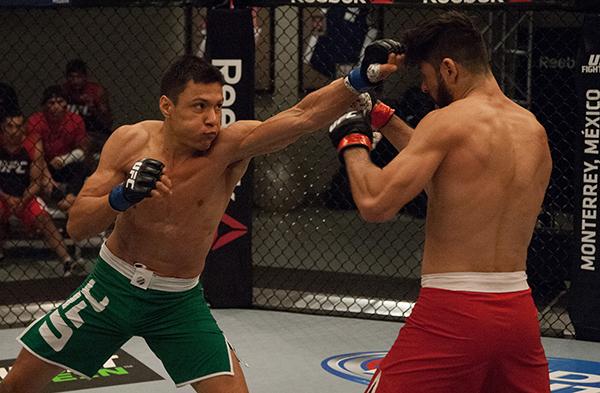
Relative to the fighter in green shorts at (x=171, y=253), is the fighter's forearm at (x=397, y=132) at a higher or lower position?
higher

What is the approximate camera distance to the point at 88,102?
7.16 meters

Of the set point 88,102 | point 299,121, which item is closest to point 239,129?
point 299,121

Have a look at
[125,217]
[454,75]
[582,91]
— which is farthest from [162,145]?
[582,91]

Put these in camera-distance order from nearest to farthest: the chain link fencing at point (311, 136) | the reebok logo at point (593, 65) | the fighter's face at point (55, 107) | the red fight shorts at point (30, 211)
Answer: the reebok logo at point (593, 65)
the chain link fencing at point (311, 136)
the red fight shorts at point (30, 211)
the fighter's face at point (55, 107)

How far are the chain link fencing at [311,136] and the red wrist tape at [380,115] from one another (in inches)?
84.9

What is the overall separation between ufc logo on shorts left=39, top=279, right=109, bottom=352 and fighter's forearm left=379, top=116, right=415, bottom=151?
97cm

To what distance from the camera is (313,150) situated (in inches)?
346

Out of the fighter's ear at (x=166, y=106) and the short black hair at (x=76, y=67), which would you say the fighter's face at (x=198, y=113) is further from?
the short black hair at (x=76, y=67)

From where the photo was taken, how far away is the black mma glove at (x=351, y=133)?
2535mm

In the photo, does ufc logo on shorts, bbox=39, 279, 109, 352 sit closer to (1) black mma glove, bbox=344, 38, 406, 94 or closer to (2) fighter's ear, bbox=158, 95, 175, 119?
(2) fighter's ear, bbox=158, 95, 175, 119

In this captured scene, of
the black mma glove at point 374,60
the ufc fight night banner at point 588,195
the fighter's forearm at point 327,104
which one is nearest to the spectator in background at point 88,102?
the ufc fight night banner at point 588,195

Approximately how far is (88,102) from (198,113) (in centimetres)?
428

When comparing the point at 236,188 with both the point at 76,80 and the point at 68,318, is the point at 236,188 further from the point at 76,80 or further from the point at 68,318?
the point at 68,318

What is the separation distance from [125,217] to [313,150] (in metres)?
5.76
